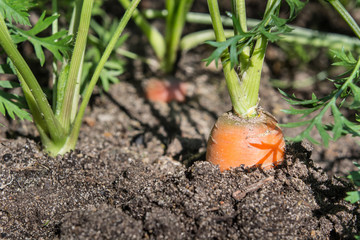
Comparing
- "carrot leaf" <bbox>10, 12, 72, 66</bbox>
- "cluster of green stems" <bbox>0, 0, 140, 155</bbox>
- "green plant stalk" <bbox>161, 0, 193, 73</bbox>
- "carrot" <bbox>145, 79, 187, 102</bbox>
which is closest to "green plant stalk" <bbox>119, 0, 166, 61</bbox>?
"green plant stalk" <bbox>161, 0, 193, 73</bbox>

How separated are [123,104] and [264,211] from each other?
0.96 metres

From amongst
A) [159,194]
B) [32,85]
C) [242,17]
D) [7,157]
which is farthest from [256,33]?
[7,157]

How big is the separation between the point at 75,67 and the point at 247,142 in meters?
0.54

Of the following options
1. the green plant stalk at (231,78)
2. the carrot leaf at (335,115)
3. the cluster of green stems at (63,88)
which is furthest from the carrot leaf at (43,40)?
the carrot leaf at (335,115)

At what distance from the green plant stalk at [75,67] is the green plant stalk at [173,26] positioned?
70cm

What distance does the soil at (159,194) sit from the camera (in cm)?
100

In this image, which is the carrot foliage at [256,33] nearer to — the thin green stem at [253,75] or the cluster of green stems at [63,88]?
the thin green stem at [253,75]

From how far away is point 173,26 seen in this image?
1.85m

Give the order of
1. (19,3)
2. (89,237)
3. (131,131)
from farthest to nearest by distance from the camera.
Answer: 1. (131,131)
2. (19,3)
3. (89,237)

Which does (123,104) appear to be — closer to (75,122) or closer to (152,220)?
(75,122)

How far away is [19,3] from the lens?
1085 millimetres

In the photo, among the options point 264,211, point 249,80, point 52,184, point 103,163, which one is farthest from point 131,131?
point 264,211

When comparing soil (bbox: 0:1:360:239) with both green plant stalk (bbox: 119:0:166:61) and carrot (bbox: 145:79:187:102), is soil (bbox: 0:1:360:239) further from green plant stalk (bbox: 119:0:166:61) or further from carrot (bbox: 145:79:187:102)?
green plant stalk (bbox: 119:0:166:61)

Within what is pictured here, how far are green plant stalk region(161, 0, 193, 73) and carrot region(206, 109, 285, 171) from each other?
793 millimetres
